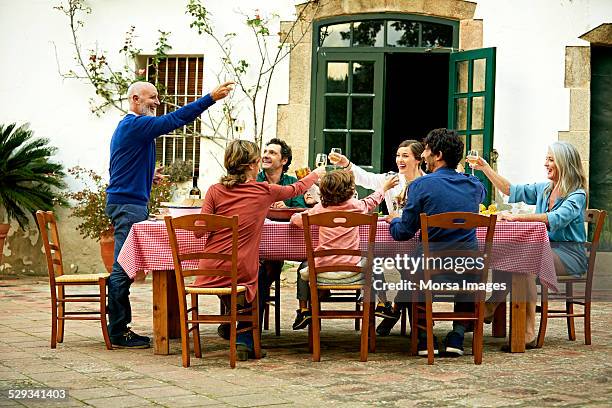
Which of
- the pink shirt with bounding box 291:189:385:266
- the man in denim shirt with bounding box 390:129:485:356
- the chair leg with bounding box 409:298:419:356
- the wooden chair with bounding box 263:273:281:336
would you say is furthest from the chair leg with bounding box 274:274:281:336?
the man in denim shirt with bounding box 390:129:485:356

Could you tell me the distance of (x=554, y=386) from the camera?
16.8ft

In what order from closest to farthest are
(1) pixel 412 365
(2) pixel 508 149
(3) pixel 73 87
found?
(1) pixel 412 365, (2) pixel 508 149, (3) pixel 73 87

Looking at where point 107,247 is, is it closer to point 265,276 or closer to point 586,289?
point 265,276

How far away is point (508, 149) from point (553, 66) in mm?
895

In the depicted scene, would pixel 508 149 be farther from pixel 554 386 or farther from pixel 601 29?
pixel 554 386

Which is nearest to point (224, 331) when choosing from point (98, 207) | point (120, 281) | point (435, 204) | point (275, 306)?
point (275, 306)

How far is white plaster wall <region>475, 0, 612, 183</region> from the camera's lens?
407 inches

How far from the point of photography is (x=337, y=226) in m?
5.67

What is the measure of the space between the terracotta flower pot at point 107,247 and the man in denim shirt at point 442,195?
17.0 ft

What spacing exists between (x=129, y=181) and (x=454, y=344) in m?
2.10

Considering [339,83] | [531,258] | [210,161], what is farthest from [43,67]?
[531,258]

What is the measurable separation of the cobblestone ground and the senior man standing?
0.68 ft

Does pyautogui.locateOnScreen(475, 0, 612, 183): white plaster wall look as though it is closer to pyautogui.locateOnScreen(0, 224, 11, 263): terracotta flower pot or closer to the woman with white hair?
the woman with white hair

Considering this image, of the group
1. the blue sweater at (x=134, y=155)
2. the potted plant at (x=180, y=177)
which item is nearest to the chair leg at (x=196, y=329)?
Answer: the blue sweater at (x=134, y=155)
